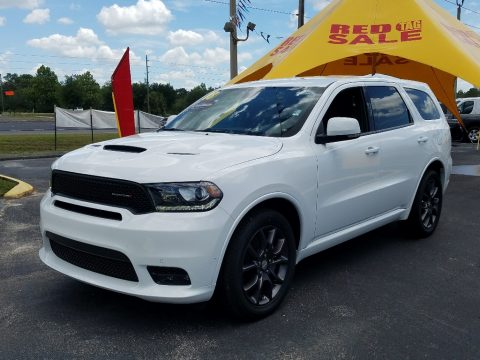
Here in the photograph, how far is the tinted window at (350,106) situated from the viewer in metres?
4.31

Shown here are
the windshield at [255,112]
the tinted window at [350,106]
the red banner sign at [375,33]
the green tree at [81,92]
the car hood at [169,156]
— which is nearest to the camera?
the car hood at [169,156]

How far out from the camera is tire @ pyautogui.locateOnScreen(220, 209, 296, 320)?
3207 millimetres

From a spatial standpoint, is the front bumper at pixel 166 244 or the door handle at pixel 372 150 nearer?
the front bumper at pixel 166 244

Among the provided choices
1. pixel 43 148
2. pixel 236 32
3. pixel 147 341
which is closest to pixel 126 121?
pixel 147 341

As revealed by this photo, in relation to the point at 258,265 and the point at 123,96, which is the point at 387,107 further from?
the point at 123,96

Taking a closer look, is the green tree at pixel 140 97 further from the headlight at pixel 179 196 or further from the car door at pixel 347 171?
the headlight at pixel 179 196

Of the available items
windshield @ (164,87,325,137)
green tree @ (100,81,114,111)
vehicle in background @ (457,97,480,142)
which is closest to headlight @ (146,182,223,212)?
windshield @ (164,87,325,137)

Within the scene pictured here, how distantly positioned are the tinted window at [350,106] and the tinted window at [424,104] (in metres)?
1.13

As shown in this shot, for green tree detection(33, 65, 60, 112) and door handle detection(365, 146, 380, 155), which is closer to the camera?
door handle detection(365, 146, 380, 155)

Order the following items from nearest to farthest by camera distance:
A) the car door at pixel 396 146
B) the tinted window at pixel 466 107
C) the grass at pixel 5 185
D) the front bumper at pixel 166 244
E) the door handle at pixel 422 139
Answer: the front bumper at pixel 166 244 → the car door at pixel 396 146 → the door handle at pixel 422 139 → the grass at pixel 5 185 → the tinted window at pixel 466 107

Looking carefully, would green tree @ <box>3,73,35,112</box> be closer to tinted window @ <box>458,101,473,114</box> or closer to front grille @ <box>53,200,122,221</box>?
tinted window @ <box>458,101,473,114</box>

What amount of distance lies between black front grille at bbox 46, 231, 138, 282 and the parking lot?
17.1 inches

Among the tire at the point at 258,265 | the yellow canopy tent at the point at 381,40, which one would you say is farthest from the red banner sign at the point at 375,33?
the tire at the point at 258,265

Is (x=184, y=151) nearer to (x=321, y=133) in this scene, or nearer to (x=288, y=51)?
(x=321, y=133)
